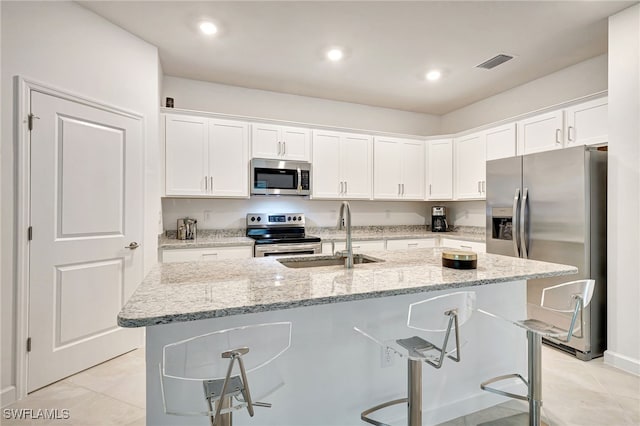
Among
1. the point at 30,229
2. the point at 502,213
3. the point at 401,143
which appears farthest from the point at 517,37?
the point at 30,229

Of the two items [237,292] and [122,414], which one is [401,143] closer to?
[237,292]

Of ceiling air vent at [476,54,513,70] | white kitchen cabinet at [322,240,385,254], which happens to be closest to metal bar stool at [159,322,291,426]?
white kitchen cabinet at [322,240,385,254]

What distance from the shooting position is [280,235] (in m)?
4.09

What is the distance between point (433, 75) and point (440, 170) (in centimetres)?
140

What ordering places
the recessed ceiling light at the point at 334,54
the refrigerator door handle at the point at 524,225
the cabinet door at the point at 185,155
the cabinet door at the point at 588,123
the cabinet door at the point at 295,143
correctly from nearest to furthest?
the cabinet door at the point at 588,123 → the refrigerator door handle at the point at 524,225 → the recessed ceiling light at the point at 334,54 → the cabinet door at the point at 185,155 → the cabinet door at the point at 295,143

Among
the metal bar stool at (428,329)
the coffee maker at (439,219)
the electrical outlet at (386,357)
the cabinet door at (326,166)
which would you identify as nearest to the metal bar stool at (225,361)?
the metal bar stool at (428,329)

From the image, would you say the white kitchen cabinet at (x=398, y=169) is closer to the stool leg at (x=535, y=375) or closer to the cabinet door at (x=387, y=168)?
the cabinet door at (x=387, y=168)

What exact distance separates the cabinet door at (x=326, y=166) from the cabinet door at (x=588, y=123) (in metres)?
2.43

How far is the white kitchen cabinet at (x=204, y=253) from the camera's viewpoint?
128 inches

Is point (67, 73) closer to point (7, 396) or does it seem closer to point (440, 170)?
point (7, 396)

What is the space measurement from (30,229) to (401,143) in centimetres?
408

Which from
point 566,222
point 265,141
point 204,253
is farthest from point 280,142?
point 566,222

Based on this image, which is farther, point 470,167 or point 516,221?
point 470,167

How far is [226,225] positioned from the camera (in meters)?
4.08
